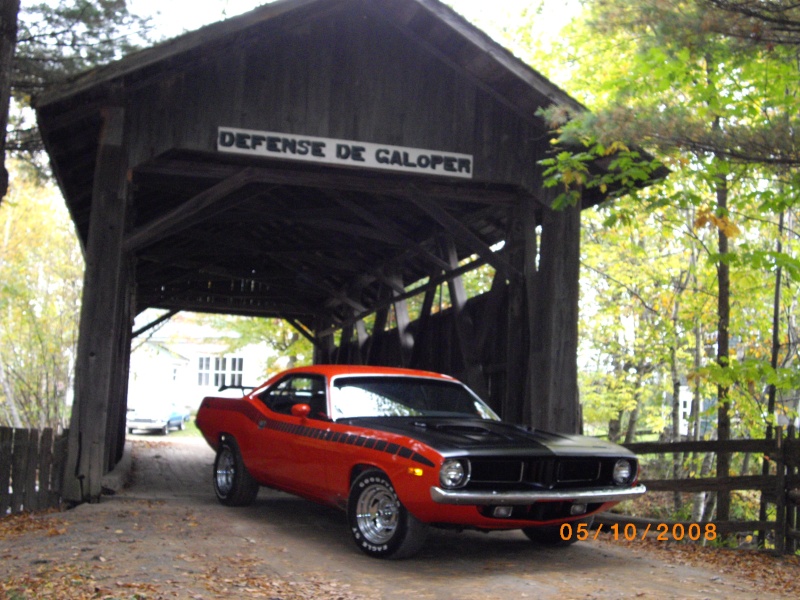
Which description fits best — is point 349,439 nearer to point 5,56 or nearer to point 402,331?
point 5,56

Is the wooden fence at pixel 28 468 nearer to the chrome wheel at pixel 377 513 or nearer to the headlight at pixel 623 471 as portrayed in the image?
the chrome wheel at pixel 377 513

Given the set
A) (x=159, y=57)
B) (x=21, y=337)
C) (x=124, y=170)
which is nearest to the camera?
(x=159, y=57)

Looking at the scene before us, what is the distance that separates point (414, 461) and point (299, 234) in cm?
1237

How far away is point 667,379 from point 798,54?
16.3m

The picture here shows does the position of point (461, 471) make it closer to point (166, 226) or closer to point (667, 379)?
point (166, 226)

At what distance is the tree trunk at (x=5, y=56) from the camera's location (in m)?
6.73

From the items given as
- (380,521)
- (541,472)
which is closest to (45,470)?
(380,521)

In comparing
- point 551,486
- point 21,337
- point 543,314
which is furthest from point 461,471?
point 21,337

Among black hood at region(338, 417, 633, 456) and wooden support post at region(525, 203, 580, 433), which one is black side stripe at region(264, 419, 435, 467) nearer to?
black hood at region(338, 417, 633, 456)

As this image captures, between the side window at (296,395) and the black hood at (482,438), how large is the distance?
57cm

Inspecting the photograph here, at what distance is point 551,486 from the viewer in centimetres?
707

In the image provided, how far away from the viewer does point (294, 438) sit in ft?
28.0

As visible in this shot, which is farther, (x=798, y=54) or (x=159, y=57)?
(x=159, y=57)

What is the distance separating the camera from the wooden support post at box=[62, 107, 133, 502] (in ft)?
32.4
